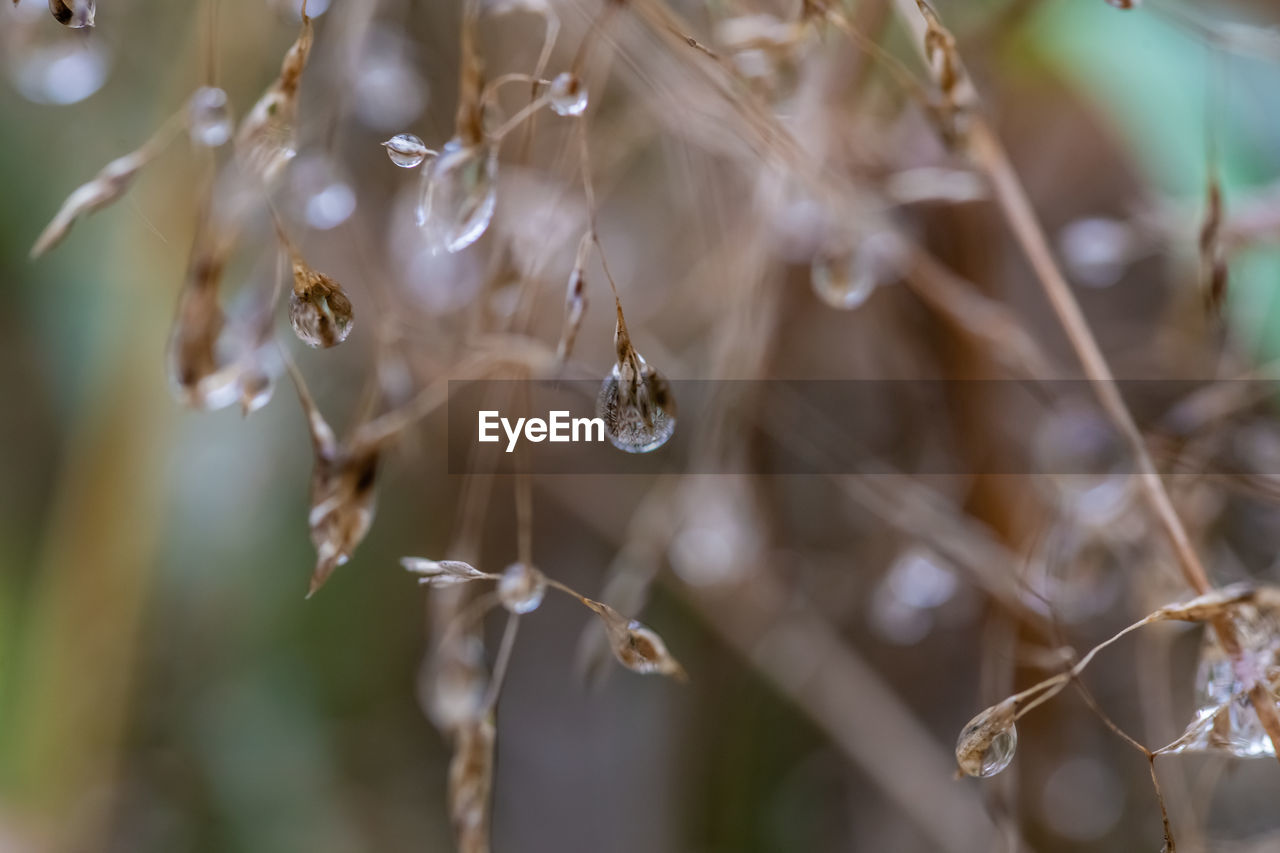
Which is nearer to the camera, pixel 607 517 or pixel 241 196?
pixel 241 196

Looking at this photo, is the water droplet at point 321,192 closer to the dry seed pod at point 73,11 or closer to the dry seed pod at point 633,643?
the dry seed pod at point 73,11

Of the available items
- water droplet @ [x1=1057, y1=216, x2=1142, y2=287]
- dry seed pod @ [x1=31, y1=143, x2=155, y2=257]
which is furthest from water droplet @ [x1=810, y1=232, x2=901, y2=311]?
dry seed pod @ [x1=31, y1=143, x2=155, y2=257]

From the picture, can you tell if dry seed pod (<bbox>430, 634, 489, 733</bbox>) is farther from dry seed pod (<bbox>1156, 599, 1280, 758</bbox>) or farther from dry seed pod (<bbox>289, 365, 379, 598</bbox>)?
dry seed pod (<bbox>1156, 599, 1280, 758</bbox>)

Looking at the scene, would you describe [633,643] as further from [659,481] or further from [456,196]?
[659,481]

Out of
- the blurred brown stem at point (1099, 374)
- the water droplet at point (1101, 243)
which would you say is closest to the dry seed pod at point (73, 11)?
the blurred brown stem at point (1099, 374)

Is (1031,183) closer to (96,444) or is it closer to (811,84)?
(811,84)

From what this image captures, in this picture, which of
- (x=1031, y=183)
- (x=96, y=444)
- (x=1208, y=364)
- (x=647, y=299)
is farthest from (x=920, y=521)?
(x=96, y=444)
